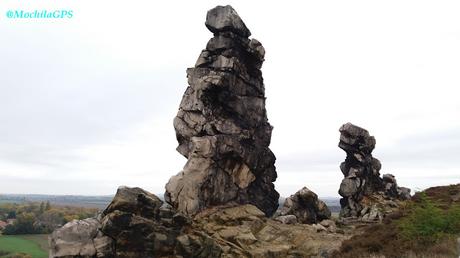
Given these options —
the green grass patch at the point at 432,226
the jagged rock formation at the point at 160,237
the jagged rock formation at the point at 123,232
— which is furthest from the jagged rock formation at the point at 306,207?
the green grass patch at the point at 432,226

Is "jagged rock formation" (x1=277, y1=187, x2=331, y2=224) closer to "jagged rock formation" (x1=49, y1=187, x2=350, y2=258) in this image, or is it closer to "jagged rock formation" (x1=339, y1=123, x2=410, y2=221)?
"jagged rock formation" (x1=339, y1=123, x2=410, y2=221)

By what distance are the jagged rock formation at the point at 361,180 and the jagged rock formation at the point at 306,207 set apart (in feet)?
23.6

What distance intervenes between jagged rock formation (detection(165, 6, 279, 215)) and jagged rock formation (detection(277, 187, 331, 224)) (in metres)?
3.43

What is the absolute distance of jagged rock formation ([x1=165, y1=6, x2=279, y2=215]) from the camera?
42.8m

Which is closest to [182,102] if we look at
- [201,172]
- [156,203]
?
[201,172]

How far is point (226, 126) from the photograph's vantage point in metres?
46.6

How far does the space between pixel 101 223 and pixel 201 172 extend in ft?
47.3

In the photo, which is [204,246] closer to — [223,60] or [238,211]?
[238,211]

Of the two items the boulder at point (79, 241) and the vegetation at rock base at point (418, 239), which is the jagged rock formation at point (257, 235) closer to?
the vegetation at rock base at point (418, 239)

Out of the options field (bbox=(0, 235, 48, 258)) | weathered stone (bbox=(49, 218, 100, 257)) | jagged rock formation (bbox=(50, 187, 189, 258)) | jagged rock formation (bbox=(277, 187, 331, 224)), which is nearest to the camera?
weathered stone (bbox=(49, 218, 100, 257))

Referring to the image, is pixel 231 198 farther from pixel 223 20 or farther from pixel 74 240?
pixel 223 20

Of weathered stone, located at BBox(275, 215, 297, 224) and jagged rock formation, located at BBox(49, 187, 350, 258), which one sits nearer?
jagged rock formation, located at BBox(49, 187, 350, 258)

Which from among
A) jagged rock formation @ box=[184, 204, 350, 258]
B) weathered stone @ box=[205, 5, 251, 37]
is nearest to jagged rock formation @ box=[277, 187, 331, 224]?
jagged rock formation @ box=[184, 204, 350, 258]

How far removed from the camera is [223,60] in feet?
157
